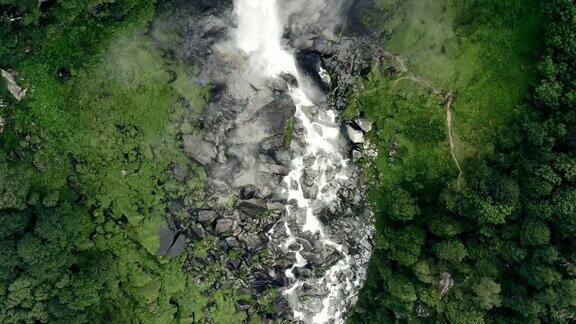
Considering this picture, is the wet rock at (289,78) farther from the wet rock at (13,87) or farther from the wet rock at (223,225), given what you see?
the wet rock at (13,87)

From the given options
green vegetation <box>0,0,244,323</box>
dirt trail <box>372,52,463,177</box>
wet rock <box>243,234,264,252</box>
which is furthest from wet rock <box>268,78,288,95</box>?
wet rock <box>243,234,264,252</box>

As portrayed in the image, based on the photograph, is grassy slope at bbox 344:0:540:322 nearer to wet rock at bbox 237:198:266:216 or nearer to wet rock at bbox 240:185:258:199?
wet rock at bbox 240:185:258:199

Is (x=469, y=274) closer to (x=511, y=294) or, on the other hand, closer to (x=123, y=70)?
(x=511, y=294)

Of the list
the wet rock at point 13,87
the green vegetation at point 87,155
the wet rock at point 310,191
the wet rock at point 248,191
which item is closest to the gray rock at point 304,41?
the green vegetation at point 87,155

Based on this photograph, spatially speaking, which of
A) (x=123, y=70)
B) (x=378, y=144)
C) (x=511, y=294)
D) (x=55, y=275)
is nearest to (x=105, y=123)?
(x=123, y=70)

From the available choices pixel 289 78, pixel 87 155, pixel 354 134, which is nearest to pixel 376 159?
pixel 354 134

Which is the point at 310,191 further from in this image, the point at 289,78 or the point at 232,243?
the point at 289,78
